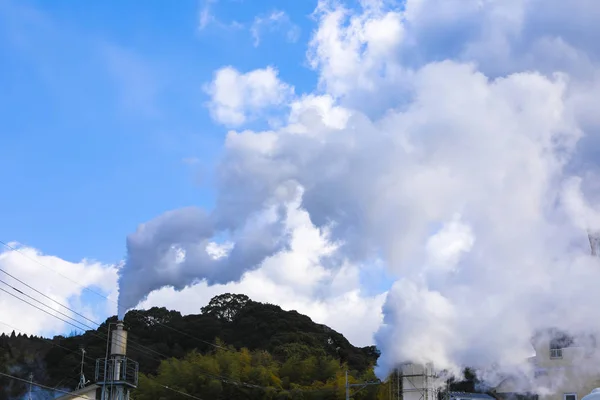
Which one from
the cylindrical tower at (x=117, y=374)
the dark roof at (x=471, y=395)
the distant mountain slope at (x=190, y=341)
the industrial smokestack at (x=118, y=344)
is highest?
the distant mountain slope at (x=190, y=341)

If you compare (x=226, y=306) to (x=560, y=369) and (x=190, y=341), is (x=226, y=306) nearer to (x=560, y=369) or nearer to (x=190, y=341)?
(x=190, y=341)

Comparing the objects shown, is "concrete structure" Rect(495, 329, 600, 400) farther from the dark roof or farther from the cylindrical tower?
the cylindrical tower

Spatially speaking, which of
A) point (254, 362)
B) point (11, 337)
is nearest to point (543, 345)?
point (254, 362)

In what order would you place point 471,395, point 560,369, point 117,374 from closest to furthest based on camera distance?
point 560,369 < point 117,374 < point 471,395

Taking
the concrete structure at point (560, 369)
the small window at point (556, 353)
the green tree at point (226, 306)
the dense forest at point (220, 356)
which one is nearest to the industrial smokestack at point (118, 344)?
the dense forest at point (220, 356)

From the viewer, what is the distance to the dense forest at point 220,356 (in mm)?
61781

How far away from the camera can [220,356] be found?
6688 cm

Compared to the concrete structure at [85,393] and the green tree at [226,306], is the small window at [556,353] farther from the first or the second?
the green tree at [226,306]

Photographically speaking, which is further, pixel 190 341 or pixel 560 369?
pixel 190 341

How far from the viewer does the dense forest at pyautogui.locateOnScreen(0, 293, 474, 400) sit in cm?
6178

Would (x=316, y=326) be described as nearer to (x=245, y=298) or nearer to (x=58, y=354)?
(x=245, y=298)

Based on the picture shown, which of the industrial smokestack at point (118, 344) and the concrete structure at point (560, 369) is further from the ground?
the industrial smokestack at point (118, 344)

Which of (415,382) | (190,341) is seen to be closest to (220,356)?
(190,341)

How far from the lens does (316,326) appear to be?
9312 cm
